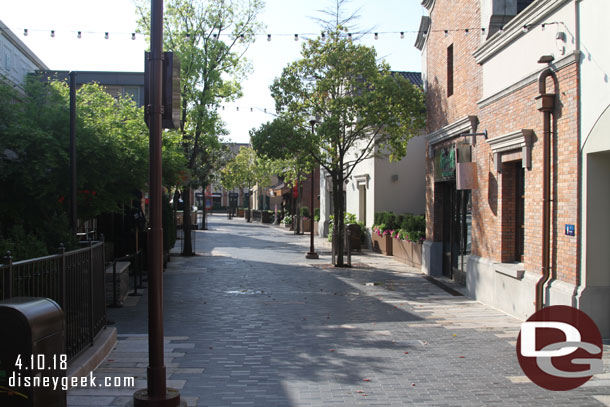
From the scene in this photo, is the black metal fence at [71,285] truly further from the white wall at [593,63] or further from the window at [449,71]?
the window at [449,71]

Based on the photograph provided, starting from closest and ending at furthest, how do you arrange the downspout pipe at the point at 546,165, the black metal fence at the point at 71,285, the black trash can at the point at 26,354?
the black trash can at the point at 26,354, the black metal fence at the point at 71,285, the downspout pipe at the point at 546,165

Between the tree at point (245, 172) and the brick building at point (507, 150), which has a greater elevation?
the tree at point (245, 172)

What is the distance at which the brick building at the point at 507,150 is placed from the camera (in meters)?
8.78

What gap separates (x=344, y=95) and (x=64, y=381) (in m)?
15.7

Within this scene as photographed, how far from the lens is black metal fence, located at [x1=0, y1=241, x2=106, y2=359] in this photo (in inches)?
203

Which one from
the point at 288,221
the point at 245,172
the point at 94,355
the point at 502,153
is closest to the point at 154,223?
the point at 94,355

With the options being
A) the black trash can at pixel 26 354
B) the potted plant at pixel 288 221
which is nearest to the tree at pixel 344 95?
the black trash can at pixel 26 354

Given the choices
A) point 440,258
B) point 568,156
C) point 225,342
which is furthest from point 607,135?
point 440,258

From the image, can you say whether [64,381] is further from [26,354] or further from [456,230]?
[456,230]

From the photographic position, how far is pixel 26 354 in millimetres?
4090

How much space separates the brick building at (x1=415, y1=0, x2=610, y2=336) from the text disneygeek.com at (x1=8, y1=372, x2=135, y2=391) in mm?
6158

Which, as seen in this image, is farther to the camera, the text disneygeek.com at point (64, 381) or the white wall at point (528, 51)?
the white wall at point (528, 51)

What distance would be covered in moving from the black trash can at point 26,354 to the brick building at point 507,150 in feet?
22.8

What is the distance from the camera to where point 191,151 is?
23797mm
